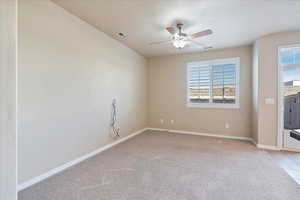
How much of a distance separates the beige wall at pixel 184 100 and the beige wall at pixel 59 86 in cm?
196

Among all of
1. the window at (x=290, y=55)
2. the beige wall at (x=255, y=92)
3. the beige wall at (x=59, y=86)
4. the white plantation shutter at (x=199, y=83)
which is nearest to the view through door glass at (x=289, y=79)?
the window at (x=290, y=55)

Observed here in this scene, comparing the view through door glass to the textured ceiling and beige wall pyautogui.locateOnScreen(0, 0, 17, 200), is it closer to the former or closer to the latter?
the textured ceiling

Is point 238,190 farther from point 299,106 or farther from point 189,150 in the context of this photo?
point 299,106

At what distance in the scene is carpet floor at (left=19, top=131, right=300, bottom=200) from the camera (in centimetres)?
187

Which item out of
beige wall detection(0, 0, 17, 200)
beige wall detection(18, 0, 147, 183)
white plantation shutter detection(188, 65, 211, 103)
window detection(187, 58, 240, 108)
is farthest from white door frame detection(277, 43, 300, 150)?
beige wall detection(0, 0, 17, 200)

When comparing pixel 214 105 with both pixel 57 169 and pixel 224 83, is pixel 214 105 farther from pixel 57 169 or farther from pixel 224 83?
pixel 57 169

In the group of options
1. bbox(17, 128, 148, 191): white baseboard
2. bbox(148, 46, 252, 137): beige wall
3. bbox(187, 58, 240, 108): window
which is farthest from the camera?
bbox(187, 58, 240, 108): window

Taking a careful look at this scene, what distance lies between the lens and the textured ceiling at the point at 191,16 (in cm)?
232

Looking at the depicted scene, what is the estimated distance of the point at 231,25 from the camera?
9.83 ft

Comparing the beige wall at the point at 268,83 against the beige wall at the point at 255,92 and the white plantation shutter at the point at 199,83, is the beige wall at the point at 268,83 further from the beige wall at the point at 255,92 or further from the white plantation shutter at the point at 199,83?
the white plantation shutter at the point at 199,83

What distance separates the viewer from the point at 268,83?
347 cm

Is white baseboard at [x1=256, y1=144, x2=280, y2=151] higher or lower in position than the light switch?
lower

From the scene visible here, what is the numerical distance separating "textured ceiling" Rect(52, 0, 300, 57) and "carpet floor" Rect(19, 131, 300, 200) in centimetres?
272

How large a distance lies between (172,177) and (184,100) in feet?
10.2
